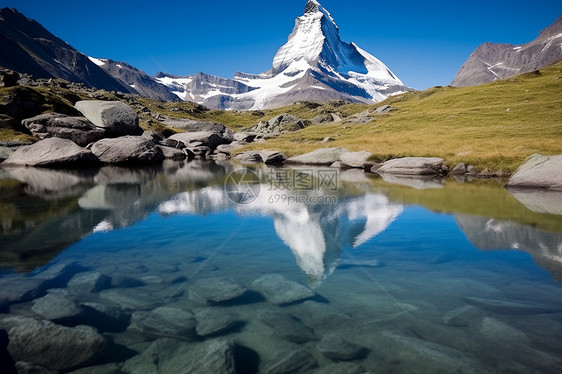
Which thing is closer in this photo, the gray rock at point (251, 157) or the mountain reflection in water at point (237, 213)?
the mountain reflection in water at point (237, 213)

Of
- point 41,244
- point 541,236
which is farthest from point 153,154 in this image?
point 541,236

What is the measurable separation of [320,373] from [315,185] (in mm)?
28522

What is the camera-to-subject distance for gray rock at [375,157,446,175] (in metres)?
40.1

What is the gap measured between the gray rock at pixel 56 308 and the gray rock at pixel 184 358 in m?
2.76

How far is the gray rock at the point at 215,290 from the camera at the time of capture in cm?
963

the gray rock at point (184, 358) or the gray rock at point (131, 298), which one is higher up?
the gray rock at point (131, 298)

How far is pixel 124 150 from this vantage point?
52281mm

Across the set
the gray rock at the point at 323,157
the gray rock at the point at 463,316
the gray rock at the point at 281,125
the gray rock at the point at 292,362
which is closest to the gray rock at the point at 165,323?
the gray rock at the point at 292,362

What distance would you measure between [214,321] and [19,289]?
6391mm

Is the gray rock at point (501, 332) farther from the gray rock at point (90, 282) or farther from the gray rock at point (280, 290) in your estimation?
the gray rock at point (90, 282)

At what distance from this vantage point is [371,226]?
18141mm

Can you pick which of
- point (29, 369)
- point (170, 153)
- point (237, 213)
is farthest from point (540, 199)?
point (170, 153)

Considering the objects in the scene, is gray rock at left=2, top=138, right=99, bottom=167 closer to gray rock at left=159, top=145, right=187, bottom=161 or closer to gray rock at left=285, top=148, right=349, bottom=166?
gray rock at left=159, top=145, right=187, bottom=161

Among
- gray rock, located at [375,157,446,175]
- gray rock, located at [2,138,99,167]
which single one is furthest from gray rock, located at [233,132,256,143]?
gray rock, located at [375,157,446,175]
